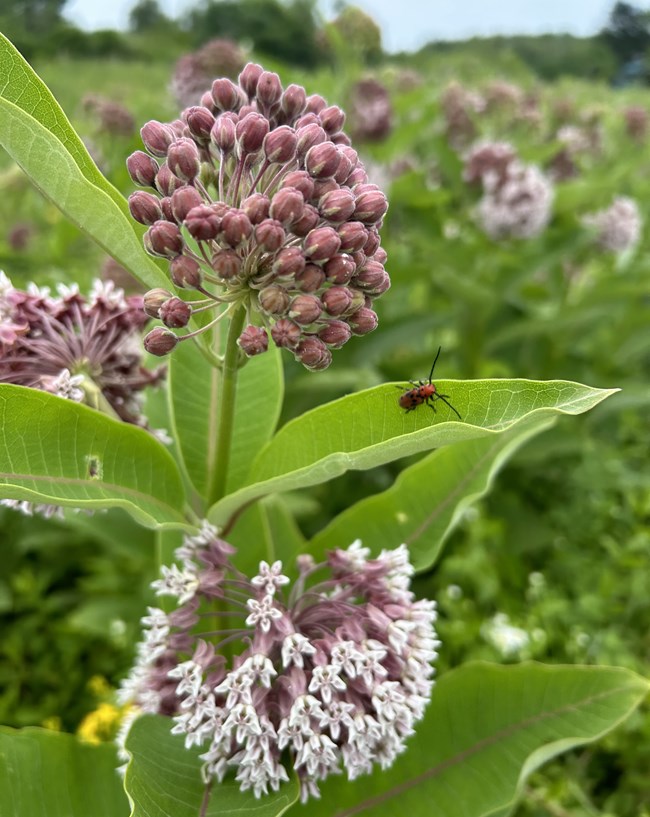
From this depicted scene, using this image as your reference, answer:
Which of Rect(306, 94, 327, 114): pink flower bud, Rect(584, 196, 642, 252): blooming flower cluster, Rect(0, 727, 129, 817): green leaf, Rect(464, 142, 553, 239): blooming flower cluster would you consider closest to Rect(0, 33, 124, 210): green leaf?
Rect(306, 94, 327, 114): pink flower bud

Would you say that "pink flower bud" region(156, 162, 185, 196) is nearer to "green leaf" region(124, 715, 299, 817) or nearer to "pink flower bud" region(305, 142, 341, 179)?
"pink flower bud" region(305, 142, 341, 179)

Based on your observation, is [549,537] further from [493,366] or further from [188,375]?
[188,375]

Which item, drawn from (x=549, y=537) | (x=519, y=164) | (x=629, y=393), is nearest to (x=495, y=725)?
(x=549, y=537)

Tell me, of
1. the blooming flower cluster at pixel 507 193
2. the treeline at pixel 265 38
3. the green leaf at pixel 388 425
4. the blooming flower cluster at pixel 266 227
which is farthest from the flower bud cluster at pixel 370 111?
the treeline at pixel 265 38

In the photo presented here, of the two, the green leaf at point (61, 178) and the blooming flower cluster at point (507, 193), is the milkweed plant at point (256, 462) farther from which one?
the blooming flower cluster at point (507, 193)

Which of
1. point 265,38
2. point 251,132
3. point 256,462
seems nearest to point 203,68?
point 251,132
